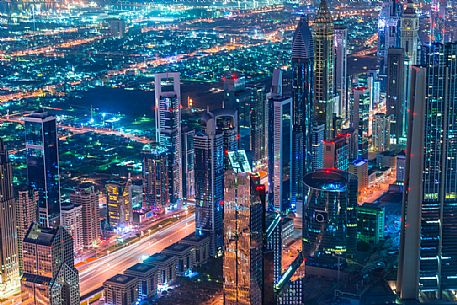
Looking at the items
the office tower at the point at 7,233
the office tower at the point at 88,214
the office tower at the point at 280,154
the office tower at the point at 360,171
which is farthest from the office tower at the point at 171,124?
the office tower at the point at 7,233

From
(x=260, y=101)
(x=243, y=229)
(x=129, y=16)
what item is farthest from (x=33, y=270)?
(x=129, y=16)

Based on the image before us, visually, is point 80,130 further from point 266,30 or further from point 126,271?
point 126,271

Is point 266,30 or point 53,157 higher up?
point 266,30

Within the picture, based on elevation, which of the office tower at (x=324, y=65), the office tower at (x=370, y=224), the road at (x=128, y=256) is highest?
the office tower at (x=324, y=65)

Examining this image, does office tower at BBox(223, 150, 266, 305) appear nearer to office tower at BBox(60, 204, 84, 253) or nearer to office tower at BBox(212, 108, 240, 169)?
office tower at BBox(60, 204, 84, 253)

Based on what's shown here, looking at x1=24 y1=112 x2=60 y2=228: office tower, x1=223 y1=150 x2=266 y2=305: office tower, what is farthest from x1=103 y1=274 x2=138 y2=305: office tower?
x1=24 y1=112 x2=60 y2=228: office tower

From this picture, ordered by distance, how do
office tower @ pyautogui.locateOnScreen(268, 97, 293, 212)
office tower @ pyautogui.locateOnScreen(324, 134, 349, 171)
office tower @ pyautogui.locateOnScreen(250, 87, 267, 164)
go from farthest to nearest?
office tower @ pyautogui.locateOnScreen(250, 87, 267, 164) < office tower @ pyautogui.locateOnScreen(324, 134, 349, 171) < office tower @ pyautogui.locateOnScreen(268, 97, 293, 212)

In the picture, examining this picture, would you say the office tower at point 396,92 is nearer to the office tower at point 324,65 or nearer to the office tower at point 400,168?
the office tower at point 324,65
